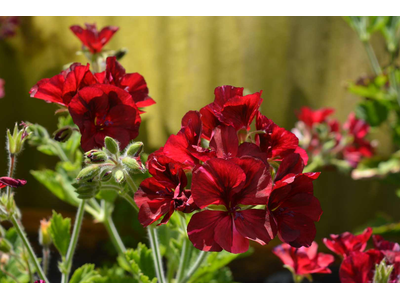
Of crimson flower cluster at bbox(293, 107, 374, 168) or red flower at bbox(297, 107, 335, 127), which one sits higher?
red flower at bbox(297, 107, 335, 127)

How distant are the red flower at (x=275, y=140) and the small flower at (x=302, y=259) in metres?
0.25

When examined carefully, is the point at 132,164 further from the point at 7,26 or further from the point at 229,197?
the point at 7,26

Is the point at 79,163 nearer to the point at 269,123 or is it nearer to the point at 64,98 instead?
the point at 64,98

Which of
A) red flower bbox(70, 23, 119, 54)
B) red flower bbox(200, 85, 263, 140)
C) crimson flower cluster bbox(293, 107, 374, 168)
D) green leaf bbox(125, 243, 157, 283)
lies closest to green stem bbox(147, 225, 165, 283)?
green leaf bbox(125, 243, 157, 283)

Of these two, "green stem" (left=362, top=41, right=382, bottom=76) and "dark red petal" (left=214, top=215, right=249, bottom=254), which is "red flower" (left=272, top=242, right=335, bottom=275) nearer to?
"dark red petal" (left=214, top=215, right=249, bottom=254)

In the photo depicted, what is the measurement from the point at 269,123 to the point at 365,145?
1130 millimetres

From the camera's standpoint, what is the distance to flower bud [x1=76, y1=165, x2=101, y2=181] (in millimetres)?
406

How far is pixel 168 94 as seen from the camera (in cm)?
156

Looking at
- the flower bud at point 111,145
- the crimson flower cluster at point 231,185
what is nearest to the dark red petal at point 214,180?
the crimson flower cluster at point 231,185

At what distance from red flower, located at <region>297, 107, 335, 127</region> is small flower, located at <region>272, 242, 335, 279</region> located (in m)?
0.67

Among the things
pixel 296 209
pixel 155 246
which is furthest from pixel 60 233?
pixel 296 209

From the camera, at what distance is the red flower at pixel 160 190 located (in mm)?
406

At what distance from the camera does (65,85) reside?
458 millimetres

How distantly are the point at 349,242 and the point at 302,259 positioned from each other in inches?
3.6
